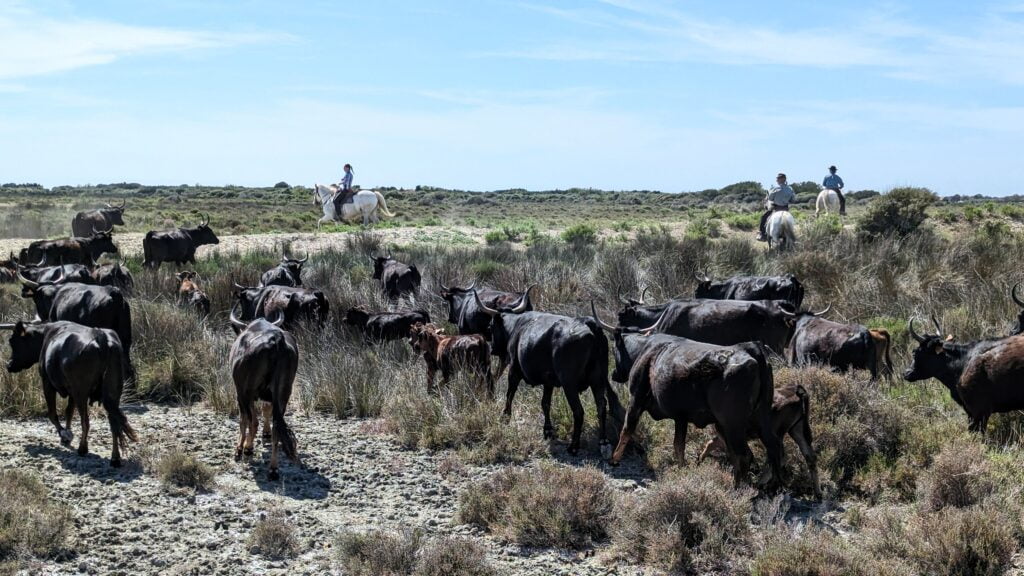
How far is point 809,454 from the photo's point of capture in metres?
8.29

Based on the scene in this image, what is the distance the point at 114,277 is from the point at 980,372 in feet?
47.2

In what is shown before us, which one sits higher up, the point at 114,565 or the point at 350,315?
the point at 350,315

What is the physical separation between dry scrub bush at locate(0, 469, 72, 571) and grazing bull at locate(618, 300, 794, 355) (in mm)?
6680

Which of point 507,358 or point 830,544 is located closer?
point 830,544

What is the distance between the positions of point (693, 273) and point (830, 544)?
1264cm

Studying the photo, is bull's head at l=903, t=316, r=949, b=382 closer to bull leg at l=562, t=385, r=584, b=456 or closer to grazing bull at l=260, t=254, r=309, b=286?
bull leg at l=562, t=385, r=584, b=456

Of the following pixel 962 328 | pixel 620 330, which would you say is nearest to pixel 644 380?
pixel 620 330

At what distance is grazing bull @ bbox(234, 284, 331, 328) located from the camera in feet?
46.2

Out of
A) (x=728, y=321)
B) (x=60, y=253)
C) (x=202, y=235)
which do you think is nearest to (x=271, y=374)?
(x=728, y=321)

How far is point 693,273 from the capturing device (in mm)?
19141

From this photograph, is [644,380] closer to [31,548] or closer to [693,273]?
[31,548]

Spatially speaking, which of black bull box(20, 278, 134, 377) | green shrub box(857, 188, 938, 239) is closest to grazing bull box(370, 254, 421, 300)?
black bull box(20, 278, 134, 377)

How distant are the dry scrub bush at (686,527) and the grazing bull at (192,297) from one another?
36.0ft

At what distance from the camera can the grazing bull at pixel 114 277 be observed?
17.3 m
